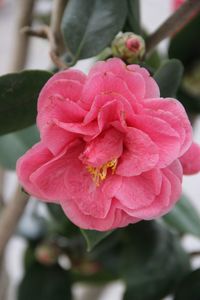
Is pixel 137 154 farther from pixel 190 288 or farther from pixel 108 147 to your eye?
pixel 190 288

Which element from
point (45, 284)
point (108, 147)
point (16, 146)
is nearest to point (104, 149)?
point (108, 147)

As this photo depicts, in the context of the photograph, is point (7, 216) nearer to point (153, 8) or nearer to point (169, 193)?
point (169, 193)

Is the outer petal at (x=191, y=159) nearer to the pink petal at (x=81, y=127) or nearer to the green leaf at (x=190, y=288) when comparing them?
the pink petal at (x=81, y=127)

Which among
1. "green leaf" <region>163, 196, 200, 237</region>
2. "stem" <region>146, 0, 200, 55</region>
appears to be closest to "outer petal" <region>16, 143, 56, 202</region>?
"stem" <region>146, 0, 200, 55</region>

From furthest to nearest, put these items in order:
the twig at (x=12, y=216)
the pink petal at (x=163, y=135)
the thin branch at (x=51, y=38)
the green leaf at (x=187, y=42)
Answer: the green leaf at (x=187, y=42), the twig at (x=12, y=216), the thin branch at (x=51, y=38), the pink petal at (x=163, y=135)

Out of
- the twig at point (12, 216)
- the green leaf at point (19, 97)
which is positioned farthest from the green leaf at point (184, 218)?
the green leaf at point (19, 97)

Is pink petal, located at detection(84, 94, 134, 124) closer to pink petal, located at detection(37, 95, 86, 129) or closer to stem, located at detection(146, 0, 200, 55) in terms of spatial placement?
pink petal, located at detection(37, 95, 86, 129)

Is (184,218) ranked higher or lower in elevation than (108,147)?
lower
